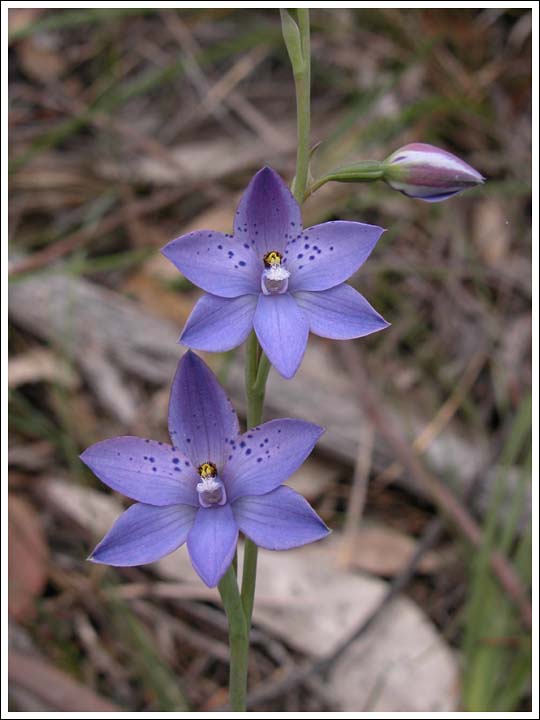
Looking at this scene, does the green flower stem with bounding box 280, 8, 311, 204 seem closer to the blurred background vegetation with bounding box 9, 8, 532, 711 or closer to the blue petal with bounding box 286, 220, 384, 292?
the blue petal with bounding box 286, 220, 384, 292

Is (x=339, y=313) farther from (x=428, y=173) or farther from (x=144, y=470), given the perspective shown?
(x=144, y=470)

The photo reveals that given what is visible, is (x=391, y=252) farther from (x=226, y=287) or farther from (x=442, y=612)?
(x=226, y=287)

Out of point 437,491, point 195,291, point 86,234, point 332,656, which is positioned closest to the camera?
point 332,656

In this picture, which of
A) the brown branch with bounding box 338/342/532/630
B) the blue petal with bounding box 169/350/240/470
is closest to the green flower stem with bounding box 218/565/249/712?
the blue petal with bounding box 169/350/240/470

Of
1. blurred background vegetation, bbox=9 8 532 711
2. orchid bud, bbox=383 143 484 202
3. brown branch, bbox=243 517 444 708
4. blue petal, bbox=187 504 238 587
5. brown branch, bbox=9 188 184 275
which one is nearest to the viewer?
blue petal, bbox=187 504 238 587

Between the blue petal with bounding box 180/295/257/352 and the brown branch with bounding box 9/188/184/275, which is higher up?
the brown branch with bounding box 9/188/184/275

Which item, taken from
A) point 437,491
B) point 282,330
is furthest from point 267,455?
point 437,491
